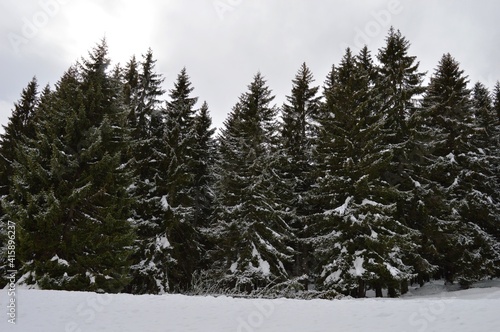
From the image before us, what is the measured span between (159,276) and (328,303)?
471 inches

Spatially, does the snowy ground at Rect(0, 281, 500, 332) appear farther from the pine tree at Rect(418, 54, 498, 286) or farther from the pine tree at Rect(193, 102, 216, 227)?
the pine tree at Rect(193, 102, 216, 227)

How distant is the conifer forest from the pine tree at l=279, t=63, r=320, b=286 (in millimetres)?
133

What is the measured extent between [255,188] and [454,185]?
11823 mm

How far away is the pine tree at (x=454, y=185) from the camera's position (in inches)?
769

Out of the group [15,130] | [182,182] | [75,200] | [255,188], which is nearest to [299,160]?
[255,188]

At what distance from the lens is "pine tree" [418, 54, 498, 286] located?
1953 cm

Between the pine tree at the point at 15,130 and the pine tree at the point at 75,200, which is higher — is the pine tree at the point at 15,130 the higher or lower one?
the higher one

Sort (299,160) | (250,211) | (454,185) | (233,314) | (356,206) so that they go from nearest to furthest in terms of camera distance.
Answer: (233,314), (356,206), (250,211), (454,185), (299,160)

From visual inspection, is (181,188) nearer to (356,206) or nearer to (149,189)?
(149,189)

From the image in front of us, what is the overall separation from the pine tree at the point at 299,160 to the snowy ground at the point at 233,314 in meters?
10.8

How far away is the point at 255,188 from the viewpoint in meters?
19.2

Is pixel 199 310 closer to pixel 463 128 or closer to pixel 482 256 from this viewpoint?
pixel 482 256

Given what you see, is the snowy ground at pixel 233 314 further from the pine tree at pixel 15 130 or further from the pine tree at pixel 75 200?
the pine tree at pixel 15 130

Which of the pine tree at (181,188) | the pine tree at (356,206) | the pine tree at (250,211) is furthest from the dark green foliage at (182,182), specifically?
the pine tree at (356,206)
